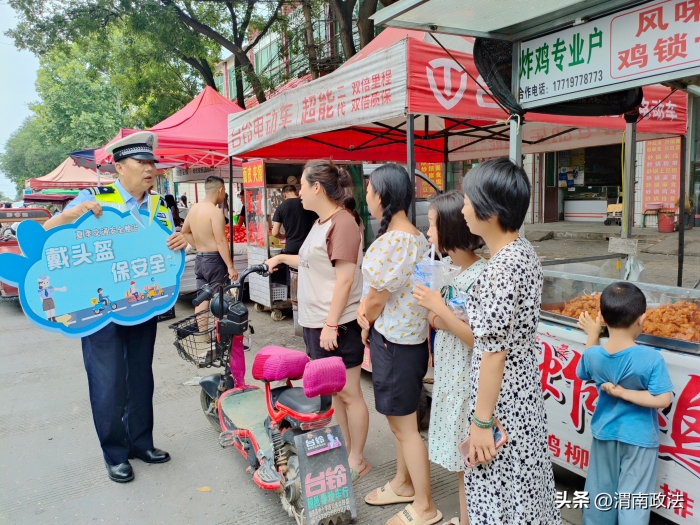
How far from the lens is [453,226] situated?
6.59 feet

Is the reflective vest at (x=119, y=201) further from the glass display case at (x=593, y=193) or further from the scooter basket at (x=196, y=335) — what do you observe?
the glass display case at (x=593, y=193)

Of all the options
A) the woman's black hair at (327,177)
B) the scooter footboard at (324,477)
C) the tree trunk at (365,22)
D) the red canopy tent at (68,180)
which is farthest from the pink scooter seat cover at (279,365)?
the red canopy tent at (68,180)

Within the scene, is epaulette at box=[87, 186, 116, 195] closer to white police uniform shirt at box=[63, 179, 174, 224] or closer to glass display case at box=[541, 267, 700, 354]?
white police uniform shirt at box=[63, 179, 174, 224]

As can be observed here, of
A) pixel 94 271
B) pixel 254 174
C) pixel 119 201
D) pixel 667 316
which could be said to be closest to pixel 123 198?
pixel 119 201

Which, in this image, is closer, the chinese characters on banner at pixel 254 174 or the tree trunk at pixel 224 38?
the chinese characters on banner at pixel 254 174

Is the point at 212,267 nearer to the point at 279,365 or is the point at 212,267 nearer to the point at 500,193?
the point at 279,365

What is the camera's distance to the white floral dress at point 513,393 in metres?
1.50

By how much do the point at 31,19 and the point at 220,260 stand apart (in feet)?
30.8

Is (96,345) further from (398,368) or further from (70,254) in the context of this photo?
(398,368)

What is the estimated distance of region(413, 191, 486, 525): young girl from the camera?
2004mm

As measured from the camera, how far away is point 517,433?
5.32 feet

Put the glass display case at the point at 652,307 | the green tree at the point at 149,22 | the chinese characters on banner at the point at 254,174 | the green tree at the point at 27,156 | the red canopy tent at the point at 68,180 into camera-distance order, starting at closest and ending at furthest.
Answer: the glass display case at the point at 652,307
the chinese characters on banner at the point at 254,174
the green tree at the point at 149,22
the red canopy tent at the point at 68,180
the green tree at the point at 27,156

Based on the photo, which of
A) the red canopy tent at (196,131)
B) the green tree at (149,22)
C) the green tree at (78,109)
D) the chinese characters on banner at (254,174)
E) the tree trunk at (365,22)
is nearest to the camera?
the chinese characters on banner at (254,174)

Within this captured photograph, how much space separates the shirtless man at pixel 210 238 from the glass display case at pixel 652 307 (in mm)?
3416
